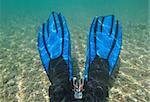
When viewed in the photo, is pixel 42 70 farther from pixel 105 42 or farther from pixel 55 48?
pixel 105 42

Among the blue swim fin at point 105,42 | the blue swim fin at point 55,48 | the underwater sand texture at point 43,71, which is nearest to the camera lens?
the blue swim fin at point 55,48

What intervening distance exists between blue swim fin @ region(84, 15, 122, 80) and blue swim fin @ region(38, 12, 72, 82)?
1.35ft

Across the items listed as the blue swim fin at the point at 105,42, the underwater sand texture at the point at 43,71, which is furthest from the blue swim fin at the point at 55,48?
the underwater sand texture at the point at 43,71

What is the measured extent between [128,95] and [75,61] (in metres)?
1.84

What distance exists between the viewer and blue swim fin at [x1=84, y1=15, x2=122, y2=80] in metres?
4.48

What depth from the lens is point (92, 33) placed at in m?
5.11

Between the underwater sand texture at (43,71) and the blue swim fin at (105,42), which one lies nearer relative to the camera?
the underwater sand texture at (43,71)

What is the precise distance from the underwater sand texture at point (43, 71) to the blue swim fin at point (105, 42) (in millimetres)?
516

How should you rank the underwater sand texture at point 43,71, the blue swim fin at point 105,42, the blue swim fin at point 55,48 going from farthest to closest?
1. the blue swim fin at point 105,42
2. the underwater sand texture at point 43,71
3. the blue swim fin at point 55,48

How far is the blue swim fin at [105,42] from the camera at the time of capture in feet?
14.7

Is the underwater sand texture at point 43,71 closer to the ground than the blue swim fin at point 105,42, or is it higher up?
closer to the ground

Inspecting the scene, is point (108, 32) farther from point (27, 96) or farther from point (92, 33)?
point (27, 96)

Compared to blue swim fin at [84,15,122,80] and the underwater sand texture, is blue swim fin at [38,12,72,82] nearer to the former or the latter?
blue swim fin at [84,15,122,80]

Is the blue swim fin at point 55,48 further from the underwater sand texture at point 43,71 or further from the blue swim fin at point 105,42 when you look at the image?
the underwater sand texture at point 43,71
